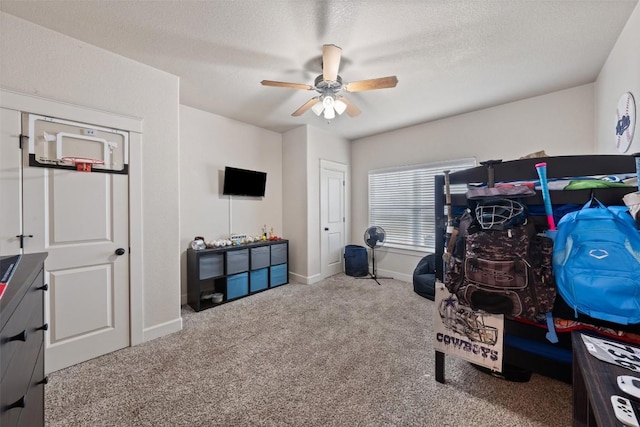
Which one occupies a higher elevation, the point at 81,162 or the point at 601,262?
the point at 81,162

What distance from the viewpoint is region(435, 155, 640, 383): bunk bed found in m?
1.20

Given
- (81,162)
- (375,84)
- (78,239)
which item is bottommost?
(78,239)

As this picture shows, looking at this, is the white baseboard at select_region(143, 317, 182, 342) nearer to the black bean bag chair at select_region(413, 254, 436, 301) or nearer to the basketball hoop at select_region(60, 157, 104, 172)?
the basketball hoop at select_region(60, 157, 104, 172)

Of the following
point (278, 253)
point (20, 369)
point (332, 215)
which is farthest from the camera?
point (332, 215)

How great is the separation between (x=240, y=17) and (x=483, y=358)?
111 inches

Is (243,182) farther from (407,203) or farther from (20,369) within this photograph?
(20,369)

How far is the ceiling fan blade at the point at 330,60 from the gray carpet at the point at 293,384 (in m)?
2.41

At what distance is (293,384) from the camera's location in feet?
5.83

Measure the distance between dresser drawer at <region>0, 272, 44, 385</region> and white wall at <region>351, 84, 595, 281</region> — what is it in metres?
4.18

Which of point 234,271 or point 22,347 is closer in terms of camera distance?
point 22,347

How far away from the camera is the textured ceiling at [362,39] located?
5.63 ft

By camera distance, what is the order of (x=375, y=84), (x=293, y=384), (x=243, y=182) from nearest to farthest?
(x=293, y=384)
(x=375, y=84)
(x=243, y=182)

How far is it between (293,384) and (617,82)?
3566mm

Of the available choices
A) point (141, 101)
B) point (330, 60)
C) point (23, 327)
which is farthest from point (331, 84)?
point (23, 327)
